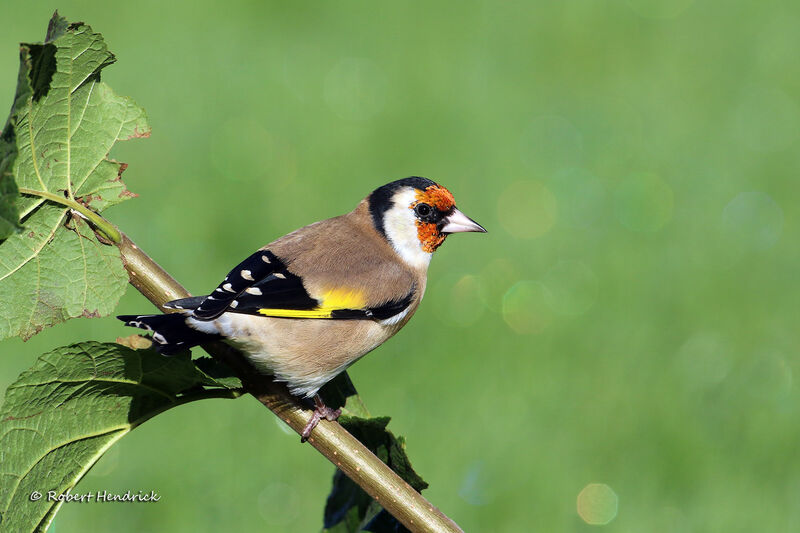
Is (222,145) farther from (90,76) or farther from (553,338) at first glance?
(90,76)

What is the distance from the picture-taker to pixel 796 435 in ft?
17.0

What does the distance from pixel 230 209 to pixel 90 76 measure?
5.49 metres

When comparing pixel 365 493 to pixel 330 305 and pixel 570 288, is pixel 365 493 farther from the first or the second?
pixel 570 288

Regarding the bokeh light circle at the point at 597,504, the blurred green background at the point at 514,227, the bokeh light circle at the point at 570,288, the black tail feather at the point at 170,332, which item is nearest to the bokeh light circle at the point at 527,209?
the blurred green background at the point at 514,227

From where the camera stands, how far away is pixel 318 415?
164 cm

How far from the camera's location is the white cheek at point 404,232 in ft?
9.19

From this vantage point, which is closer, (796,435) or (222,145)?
(796,435)

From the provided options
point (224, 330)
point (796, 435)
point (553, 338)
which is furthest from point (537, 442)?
point (224, 330)

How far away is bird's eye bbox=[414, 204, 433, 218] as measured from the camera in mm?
2754

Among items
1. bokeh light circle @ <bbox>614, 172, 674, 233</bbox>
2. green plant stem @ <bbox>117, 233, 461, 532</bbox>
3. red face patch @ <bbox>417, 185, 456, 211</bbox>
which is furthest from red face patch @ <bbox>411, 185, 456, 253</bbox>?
bokeh light circle @ <bbox>614, 172, 674, 233</bbox>

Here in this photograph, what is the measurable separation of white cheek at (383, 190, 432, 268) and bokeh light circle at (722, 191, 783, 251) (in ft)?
15.2

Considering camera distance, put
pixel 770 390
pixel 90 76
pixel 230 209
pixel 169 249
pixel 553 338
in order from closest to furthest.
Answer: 1. pixel 90 76
2. pixel 770 390
3. pixel 553 338
4. pixel 169 249
5. pixel 230 209

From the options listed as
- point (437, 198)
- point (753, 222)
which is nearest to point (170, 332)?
point (437, 198)

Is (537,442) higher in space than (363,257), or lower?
lower
